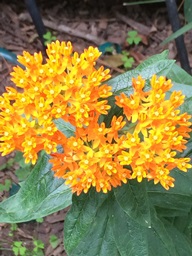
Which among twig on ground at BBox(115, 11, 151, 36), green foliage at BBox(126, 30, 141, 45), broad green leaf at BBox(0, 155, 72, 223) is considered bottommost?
broad green leaf at BBox(0, 155, 72, 223)

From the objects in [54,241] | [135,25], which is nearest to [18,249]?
[54,241]

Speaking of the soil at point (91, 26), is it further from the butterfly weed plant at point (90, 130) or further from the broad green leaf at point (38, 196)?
the butterfly weed plant at point (90, 130)

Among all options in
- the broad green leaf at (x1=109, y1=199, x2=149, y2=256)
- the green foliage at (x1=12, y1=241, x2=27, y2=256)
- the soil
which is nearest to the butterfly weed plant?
the broad green leaf at (x1=109, y1=199, x2=149, y2=256)

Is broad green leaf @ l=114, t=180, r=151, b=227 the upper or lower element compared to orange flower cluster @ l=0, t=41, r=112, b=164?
lower

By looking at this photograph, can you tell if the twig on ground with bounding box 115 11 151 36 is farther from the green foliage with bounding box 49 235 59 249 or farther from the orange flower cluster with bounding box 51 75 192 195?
the orange flower cluster with bounding box 51 75 192 195

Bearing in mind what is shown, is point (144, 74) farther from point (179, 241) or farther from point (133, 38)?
point (133, 38)

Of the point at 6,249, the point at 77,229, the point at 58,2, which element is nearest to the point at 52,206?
the point at 77,229
